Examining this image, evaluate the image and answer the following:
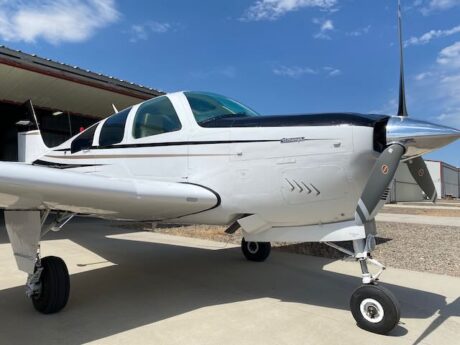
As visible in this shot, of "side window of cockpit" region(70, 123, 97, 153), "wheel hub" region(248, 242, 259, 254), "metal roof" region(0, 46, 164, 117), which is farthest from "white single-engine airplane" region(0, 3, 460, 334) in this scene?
"metal roof" region(0, 46, 164, 117)

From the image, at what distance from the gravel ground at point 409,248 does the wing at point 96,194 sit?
4015 millimetres

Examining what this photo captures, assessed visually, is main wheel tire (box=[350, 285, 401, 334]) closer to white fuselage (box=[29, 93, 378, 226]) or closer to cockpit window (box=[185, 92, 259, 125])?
white fuselage (box=[29, 93, 378, 226])

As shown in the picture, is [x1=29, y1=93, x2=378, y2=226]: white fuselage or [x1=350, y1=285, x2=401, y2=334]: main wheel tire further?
[x1=29, y1=93, x2=378, y2=226]: white fuselage

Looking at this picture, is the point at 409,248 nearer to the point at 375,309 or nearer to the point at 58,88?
the point at 375,309

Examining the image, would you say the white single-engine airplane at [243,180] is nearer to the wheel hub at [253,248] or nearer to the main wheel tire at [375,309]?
the main wheel tire at [375,309]

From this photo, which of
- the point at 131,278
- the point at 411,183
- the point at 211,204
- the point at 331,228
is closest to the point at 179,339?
the point at 211,204

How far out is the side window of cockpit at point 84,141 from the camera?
5.87 meters

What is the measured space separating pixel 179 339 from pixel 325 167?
6.59 feet

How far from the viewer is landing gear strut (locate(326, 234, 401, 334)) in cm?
344

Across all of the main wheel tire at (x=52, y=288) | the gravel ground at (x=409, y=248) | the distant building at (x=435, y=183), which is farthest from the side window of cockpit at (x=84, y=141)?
the distant building at (x=435, y=183)

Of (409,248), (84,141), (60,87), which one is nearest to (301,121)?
(84,141)

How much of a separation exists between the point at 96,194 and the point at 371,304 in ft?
8.63

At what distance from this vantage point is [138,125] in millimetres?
5125

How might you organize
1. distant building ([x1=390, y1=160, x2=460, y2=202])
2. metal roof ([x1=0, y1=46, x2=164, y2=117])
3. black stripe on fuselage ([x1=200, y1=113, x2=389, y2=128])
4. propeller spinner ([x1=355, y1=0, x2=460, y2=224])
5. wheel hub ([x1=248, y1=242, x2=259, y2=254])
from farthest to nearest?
distant building ([x1=390, y1=160, x2=460, y2=202]) → metal roof ([x1=0, y1=46, x2=164, y2=117]) → wheel hub ([x1=248, y1=242, x2=259, y2=254]) → black stripe on fuselage ([x1=200, y1=113, x2=389, y2=128]) → propeller spinner ([x1=355, y1=0, x2=460, y2=224])
